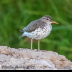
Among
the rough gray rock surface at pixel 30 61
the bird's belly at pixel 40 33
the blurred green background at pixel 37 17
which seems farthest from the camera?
the blurred green background at pixel 37 17

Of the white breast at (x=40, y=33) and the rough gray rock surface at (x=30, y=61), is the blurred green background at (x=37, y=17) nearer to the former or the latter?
the white breast at (x=40, y=33)

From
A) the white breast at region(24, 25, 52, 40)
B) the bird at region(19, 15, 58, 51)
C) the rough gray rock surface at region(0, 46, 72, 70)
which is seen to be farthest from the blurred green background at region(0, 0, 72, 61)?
the rough gray rock surface at region(0, 46, 72, 70)

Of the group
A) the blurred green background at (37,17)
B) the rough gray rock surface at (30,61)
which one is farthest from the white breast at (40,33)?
the blurred green background at (37,17)

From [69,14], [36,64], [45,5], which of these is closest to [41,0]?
[45,5]

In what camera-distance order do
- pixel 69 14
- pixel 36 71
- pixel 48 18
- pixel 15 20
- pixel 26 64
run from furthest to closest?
1. pixel 15 20
2. pixel 69 14
3. pixel 48 18
4. pixel 26 64
5. pixel 36 71

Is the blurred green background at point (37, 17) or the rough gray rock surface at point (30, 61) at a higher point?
the blurred green background at point (37, 17)

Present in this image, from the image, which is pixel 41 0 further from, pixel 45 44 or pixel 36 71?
pixel 36 71
